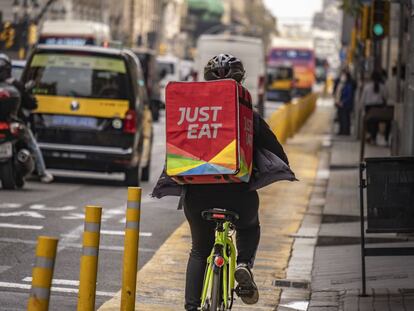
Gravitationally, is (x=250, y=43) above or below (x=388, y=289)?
below

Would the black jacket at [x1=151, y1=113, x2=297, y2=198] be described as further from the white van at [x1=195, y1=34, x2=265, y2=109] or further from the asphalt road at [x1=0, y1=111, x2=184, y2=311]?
the white van at [x1=195, y1=34, x2=265, y2=109]

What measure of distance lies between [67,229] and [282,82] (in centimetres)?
6784

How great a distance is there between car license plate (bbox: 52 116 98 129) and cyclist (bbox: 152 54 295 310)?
12548 mm

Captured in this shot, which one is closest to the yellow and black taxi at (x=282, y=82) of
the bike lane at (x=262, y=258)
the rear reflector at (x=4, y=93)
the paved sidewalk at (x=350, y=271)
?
the bike lane at (x=262, y=258)

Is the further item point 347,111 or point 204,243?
point 347,111

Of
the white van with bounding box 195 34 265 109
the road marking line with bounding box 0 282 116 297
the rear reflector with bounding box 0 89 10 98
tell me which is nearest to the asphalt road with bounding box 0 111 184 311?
the road marking line with bounding box 0 282 116 297

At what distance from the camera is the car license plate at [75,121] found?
20.8 metres

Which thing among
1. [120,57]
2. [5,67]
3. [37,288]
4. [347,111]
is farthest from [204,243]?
[347,111]

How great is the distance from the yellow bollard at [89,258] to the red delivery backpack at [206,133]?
1.67ft

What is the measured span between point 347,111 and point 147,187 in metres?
20.0

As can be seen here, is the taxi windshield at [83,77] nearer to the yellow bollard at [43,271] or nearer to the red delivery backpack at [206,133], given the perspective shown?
the red delivery backpack at [206,133]

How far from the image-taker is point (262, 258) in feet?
43.4

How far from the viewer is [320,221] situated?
17.0 metres

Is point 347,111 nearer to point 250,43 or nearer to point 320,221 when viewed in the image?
point 250,43
